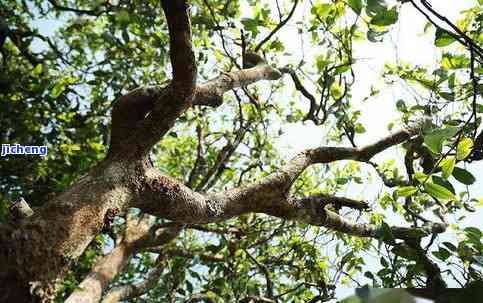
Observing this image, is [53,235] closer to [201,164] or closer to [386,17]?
[386,17]

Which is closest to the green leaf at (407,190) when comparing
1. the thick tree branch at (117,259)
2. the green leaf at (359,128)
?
the thick tree branch at (117,259)

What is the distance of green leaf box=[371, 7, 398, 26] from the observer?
1429 mm

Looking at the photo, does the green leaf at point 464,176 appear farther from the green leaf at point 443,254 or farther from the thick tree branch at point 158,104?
the thick tree branch at point 158,104

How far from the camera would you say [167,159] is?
720cm

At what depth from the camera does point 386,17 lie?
1.43m

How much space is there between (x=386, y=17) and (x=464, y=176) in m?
0.62

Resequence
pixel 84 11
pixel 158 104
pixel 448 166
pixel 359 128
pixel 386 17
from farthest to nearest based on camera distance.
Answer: pixel 84 11, pixel 359 128, pixel 158 104, pixel 386 17, pixel 448 166

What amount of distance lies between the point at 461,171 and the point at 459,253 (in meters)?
0.72

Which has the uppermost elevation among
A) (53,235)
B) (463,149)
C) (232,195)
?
(232,195)

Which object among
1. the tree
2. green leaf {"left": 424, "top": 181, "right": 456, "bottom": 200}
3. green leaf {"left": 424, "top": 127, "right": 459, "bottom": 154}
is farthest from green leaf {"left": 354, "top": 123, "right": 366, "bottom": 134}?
green leaf {"left": 424, "top": 127, "right": 459, "bottom": 154}

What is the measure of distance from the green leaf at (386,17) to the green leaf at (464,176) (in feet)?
1.90

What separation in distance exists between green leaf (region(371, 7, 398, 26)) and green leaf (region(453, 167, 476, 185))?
58 cm

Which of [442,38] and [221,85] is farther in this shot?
[221,85]

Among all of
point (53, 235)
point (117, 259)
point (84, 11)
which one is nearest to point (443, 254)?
point (53, 235)
